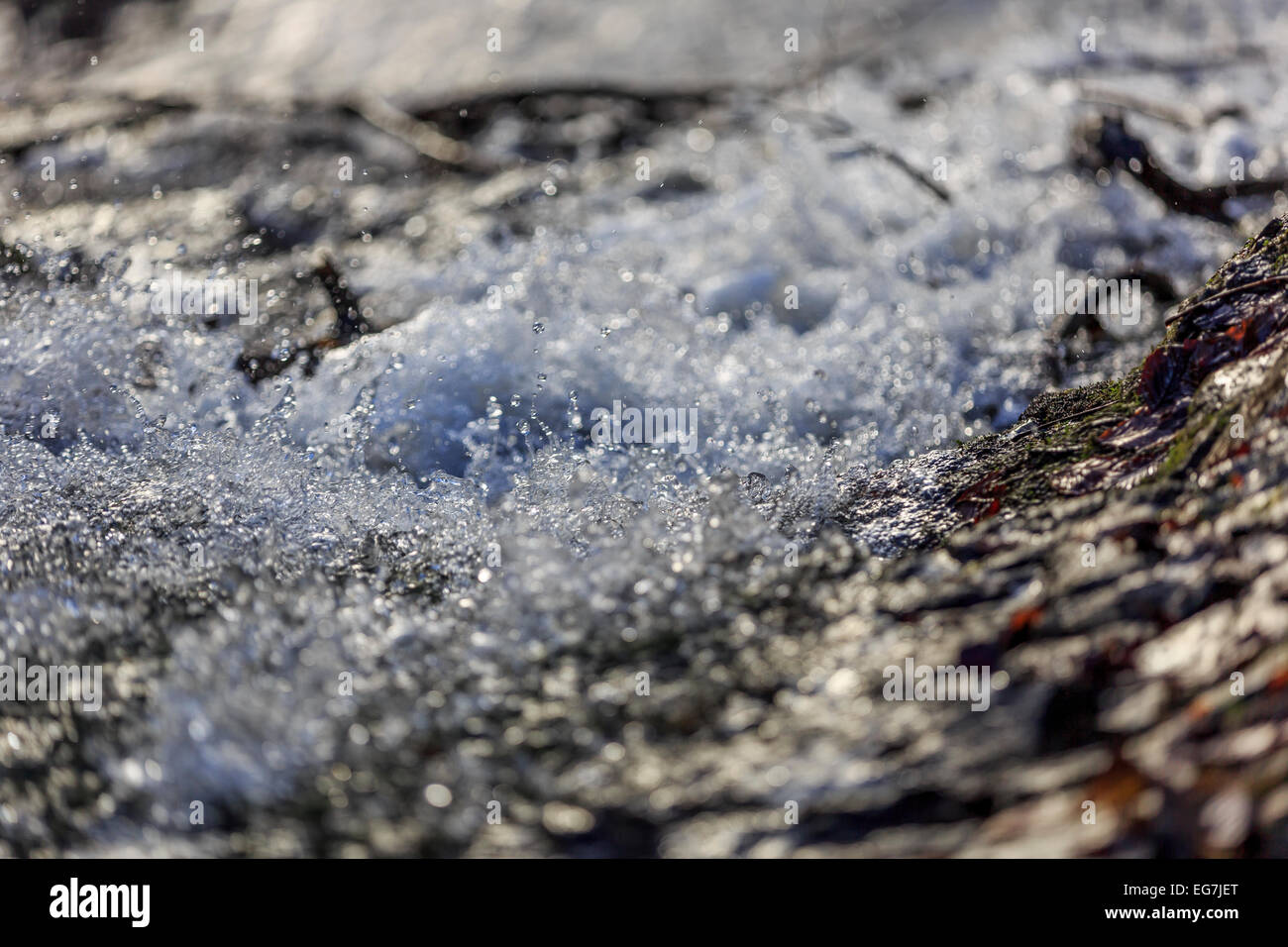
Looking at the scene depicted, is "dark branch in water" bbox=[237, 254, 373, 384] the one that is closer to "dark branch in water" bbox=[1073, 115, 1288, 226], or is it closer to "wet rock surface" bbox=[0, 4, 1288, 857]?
"wet rock surface" bbox=[0, 4, 1288, 857]

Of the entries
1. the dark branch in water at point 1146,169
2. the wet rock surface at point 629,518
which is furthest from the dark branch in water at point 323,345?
the dark branch in water at point 1146,169

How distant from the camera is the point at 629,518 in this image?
2576mm

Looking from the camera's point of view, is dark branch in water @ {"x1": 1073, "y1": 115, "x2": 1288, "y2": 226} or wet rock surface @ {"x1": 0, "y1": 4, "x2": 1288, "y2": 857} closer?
wet rock surface @ {"x1": 0, "y1": 4, "x2": 1288, "y2": 857}

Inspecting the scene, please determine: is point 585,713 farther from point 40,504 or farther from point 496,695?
point 40,504

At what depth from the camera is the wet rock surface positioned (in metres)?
1.74

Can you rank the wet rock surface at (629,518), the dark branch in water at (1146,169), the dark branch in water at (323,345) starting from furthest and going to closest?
the dark branch in water at (1146,169), the dark branch in water at (323,345), the wet rock surface at (629,518)

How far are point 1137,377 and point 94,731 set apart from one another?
105 inches

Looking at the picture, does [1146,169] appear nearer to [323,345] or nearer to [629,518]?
[629,518]

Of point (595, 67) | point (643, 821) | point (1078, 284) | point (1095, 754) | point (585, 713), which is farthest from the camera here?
point (595, 67)

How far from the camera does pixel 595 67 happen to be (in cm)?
546

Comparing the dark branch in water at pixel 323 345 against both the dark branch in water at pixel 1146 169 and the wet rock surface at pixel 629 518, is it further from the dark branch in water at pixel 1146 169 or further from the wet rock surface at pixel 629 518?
the dark branch in water at pixel 1146 169

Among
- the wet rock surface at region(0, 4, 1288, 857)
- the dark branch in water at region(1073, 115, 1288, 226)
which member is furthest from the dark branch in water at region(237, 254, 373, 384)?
the dark branch in water at region(1073, 115, 1288, 226)

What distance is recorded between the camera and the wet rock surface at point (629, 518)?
68.3 inches
